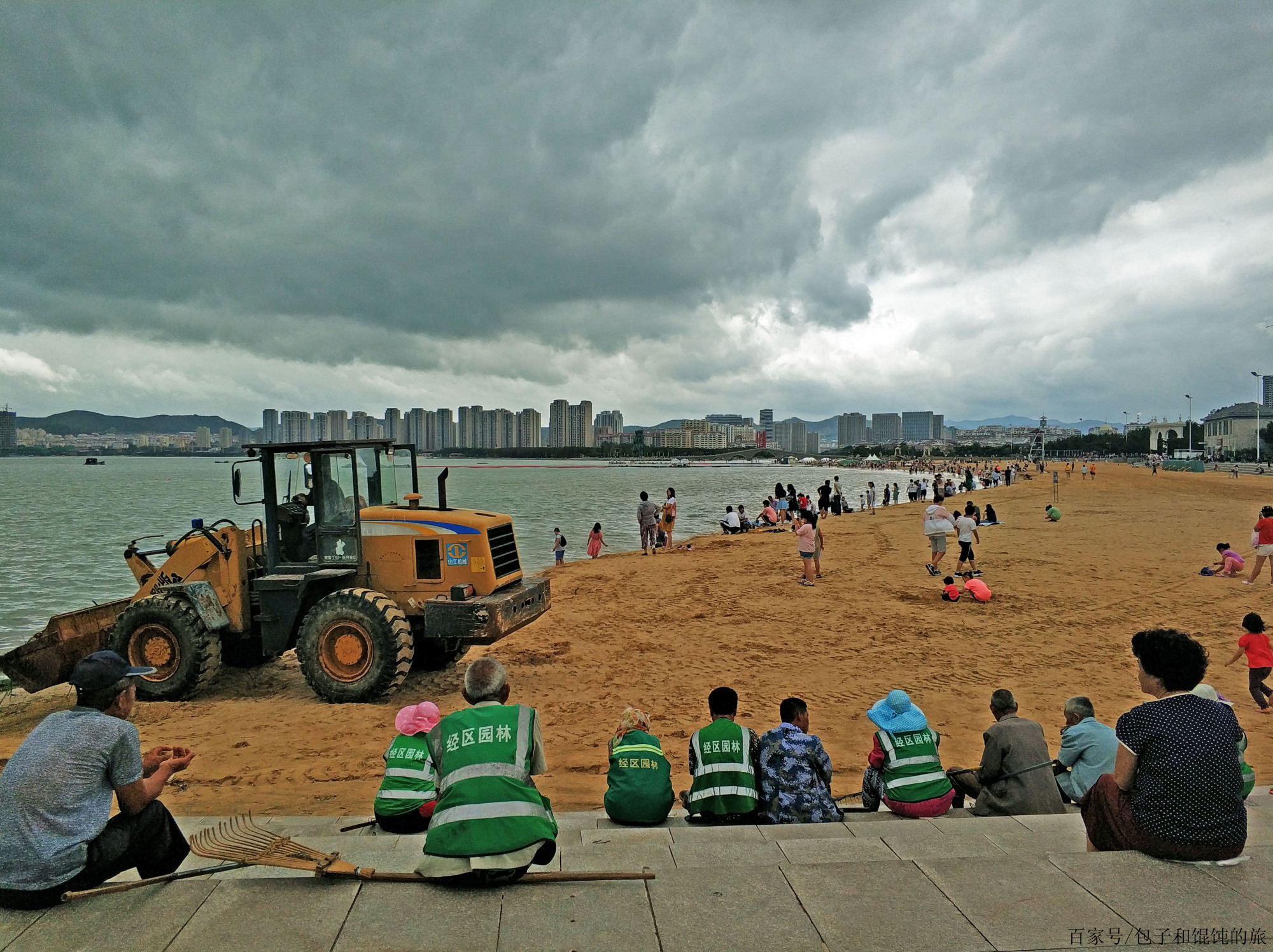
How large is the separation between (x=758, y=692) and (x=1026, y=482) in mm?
57010

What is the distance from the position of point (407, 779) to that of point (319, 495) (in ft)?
16.5

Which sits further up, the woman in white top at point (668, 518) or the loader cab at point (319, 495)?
the loader cab at point (319, 495)

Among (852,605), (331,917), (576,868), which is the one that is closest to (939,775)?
(576,868)

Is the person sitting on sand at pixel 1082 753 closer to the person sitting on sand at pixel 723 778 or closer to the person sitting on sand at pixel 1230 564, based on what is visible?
the person sitting on sand at pixel 723 778

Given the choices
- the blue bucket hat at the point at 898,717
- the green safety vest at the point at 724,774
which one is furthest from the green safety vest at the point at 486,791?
the blue bucket hat at the point at 898,717

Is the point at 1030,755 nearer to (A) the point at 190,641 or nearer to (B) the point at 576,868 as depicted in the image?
(B) the point at 576,868

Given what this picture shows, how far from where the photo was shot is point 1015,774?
177 inches

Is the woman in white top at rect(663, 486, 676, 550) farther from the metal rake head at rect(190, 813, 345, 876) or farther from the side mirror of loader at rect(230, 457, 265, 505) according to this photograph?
the metal rake head at rect(190, 813, 345, 876)

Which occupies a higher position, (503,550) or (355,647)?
(503,550)

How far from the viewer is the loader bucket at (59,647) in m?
7.87

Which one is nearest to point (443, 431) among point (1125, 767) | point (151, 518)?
point (151, 518)

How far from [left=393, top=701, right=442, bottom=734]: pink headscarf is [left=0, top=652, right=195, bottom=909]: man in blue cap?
132 cm

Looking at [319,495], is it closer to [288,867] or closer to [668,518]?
[288,867]

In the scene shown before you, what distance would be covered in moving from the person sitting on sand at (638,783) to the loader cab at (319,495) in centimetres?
495
